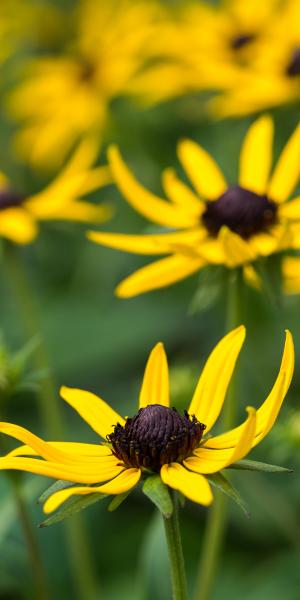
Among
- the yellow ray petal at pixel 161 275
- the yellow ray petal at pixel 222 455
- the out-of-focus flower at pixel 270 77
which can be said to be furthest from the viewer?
the out-of-focus flower at pixel 270 77

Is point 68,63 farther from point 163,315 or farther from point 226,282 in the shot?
point 226,282

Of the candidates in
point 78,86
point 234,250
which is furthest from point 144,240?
point 78,86

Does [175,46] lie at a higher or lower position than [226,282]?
higher

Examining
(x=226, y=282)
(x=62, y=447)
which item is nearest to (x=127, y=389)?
(x=226, y=282)

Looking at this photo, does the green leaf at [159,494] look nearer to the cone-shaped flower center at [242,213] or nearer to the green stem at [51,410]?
the cone-shaped flower center at [242,213]

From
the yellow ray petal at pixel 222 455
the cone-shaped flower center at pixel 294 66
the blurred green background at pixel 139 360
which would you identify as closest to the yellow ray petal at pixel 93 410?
the yellow ray petal at pixel 222 455

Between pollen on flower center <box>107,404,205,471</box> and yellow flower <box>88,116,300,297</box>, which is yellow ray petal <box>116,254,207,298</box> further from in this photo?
pollen on flower center <box>107,404,205,471</box>
